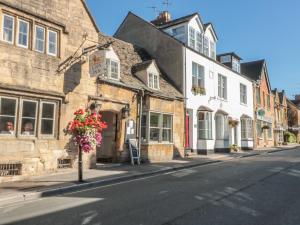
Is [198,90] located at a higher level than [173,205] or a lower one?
higher

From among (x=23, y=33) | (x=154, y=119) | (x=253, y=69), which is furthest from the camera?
(x=253, y=69)

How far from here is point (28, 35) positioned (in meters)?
12.7

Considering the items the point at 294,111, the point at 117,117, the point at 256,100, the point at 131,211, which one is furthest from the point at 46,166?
the point at 294,111

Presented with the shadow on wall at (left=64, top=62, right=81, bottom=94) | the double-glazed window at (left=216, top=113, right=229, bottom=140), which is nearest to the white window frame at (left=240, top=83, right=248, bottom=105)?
the double-glazed window at (left=216, top=113, right=229, bottom=140)

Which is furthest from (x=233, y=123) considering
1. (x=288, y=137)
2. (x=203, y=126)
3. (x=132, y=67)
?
(x=288, y=137)

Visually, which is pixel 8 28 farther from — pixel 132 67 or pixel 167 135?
pixel 167 135

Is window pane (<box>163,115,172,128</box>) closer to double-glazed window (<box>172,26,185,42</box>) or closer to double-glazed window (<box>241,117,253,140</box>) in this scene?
double-glazed window (<box>172,26,185,42</box>)

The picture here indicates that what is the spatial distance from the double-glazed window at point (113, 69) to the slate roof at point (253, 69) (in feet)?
85.2

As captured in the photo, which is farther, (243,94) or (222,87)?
(243,94)

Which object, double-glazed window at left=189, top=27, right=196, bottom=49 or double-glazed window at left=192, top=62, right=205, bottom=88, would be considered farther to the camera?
double-glazed window at left=189, top=27, right=196, bottom=49

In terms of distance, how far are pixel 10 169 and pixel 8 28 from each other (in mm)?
5450

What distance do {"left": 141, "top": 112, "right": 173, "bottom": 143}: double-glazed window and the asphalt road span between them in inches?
295

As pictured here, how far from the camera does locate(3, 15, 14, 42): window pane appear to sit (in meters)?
11.9

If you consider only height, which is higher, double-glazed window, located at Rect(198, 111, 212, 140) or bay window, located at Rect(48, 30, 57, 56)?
bay window, located at Rect(48, 30, 57, 56)
